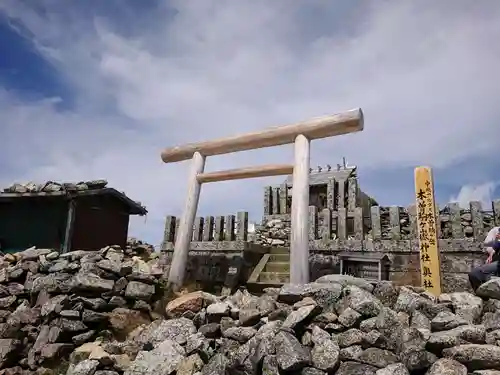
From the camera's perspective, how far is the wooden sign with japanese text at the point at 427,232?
6.05 m

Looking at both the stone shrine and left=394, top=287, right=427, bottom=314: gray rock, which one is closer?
left=394, top=287, right=427, bottom=314: gray rock

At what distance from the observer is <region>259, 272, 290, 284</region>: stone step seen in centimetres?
803

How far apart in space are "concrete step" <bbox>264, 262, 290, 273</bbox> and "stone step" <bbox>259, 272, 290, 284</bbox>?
13.6 inches

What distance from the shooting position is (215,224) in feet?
32.2

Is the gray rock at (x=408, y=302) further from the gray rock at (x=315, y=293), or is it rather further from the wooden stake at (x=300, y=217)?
the wooden stake at (x=300, y=217)

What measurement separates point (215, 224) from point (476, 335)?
6.93 m

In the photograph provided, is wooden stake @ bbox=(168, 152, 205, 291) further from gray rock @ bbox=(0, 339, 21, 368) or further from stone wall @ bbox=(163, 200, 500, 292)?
gray rock @ bbox=(0, 339, 21, 368)

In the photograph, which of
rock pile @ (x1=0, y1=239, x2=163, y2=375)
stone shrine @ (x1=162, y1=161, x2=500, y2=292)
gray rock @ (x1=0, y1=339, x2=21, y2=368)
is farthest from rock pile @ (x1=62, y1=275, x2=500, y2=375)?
stone shrine @ (x1=162, y1=161, x2=500, y2=292)

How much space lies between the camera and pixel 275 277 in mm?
8203

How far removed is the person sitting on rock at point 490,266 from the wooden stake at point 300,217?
233 cm

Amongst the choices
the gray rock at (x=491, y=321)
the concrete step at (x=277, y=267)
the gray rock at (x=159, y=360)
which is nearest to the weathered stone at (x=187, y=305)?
the gray rock at (x=159, y=360)

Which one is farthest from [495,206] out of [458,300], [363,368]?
[363,368]

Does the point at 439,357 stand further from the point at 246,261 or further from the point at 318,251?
the point at 246,261

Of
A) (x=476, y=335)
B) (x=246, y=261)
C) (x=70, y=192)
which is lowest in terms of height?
(x=476, y=335)
